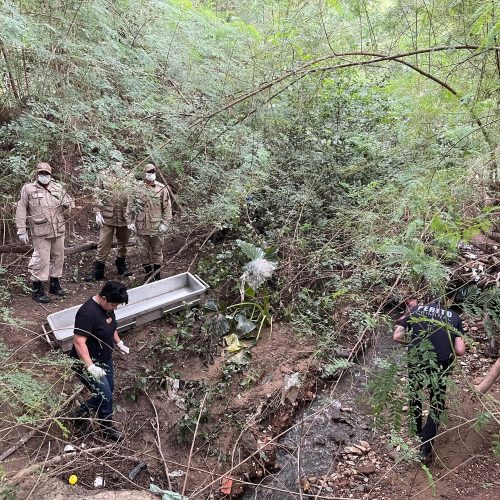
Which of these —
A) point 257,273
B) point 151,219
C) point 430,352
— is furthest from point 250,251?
point 430,352

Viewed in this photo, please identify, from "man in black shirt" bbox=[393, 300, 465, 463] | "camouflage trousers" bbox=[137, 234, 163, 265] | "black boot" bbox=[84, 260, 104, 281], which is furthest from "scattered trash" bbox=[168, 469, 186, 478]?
"black boot" bbox=[84, 260, 104, 281]

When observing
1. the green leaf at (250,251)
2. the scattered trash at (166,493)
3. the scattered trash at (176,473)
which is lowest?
the scattered trash at (176,473)

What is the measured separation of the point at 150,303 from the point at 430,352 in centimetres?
453

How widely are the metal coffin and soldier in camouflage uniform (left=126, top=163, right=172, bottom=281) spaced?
384 millimetres

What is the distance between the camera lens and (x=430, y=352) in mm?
3059

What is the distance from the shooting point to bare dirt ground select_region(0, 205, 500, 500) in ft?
13.6

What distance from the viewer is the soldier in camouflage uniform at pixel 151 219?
6.51 meters

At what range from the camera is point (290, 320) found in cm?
678

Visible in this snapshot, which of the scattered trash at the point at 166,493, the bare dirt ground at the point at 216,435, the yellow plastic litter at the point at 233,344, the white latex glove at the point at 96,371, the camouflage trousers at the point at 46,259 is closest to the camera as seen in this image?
the scattered trash at the point at 166,493

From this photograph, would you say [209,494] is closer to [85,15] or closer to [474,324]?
[474,324]

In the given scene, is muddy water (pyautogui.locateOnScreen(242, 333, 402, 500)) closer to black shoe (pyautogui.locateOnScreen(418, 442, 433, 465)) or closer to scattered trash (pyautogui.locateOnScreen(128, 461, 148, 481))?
black shoe (pyautogui.locateOnScreen(418, 442, 433, 465))

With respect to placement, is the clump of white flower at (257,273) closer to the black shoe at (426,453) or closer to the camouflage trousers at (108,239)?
the camouflage trousers at (108,239)

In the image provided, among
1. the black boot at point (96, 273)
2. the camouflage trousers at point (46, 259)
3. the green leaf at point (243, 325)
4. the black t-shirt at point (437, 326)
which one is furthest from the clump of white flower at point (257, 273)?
the black t-shirt at point (437, 326)

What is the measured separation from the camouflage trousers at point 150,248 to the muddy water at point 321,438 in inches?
130
